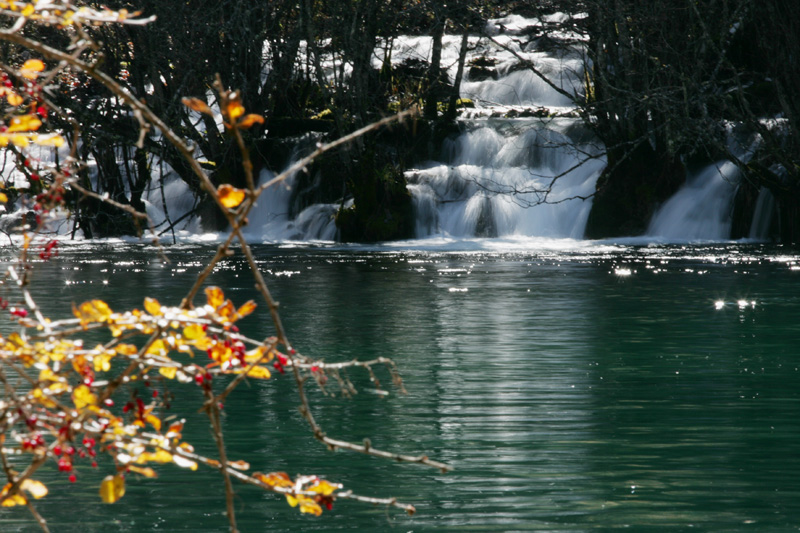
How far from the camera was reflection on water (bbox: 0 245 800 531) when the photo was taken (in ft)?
15.9

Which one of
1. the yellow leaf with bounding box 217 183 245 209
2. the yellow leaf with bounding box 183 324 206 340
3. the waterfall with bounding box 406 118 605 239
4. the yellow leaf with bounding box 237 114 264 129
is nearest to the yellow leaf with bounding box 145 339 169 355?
the yellow leaf with bounding box 183 324 206 340

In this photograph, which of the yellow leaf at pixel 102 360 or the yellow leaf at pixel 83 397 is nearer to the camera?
the yellow leaf at pixel 83 397

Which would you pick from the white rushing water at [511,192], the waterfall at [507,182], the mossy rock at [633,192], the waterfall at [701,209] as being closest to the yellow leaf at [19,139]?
the white rushing water at [511,192]

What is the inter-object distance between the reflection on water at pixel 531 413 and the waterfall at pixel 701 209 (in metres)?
9.59

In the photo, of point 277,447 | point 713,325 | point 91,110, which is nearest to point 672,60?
point 91,110

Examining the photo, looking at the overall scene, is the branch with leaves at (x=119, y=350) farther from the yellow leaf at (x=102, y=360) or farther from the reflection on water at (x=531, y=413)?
the reflection on water at (x=531, y=413)

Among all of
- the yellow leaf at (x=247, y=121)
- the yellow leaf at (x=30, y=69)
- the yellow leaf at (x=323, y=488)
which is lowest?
the yellow leaf at (x=323, y=488)

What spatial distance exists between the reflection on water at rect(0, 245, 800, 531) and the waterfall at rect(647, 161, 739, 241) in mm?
9588

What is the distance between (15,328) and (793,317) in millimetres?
7315

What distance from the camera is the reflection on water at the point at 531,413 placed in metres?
4.86

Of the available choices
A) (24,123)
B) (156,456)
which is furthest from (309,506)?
(24,123)

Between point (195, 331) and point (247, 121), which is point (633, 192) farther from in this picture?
point (247, 121)

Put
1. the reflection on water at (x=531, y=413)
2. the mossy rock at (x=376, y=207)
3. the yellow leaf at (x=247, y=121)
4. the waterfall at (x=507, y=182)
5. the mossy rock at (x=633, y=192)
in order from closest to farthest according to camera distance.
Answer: the yellow leaf at (x=247, y=121) < the reflection on water at (x=531, y=413) < the mossy rock at (x=633, y=192) < the waterfall at (x=507, y=182) < the mossy rock at (x=376, y=207)

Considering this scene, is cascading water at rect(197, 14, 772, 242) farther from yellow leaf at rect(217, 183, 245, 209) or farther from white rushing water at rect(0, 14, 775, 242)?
yellow leaf at rect(217, 183, 245, 209)
